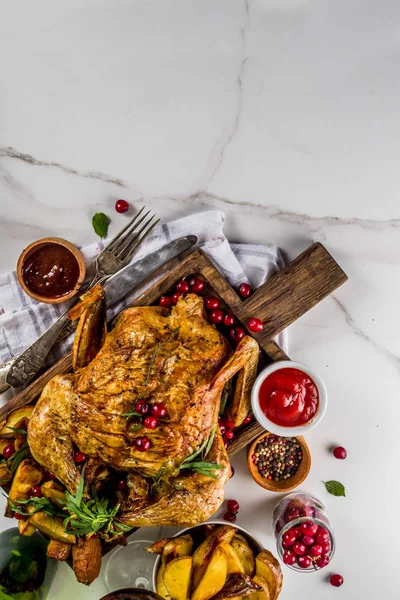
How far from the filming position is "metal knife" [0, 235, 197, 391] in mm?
2504

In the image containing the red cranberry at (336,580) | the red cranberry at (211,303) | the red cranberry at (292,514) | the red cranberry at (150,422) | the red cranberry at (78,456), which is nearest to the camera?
the red cranberry at (150,422)

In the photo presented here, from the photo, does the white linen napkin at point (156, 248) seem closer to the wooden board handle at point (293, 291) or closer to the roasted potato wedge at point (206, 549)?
the wooden board handle at point (293, 291)

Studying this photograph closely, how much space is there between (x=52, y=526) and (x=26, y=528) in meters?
0.14

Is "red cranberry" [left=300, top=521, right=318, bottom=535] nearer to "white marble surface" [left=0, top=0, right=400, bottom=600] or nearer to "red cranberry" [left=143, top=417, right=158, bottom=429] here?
"white marble surface" [left=0, top=0, right=400, bottom=600]

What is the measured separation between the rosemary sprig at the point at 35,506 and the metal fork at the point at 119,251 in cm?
81

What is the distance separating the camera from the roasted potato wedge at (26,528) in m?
2.45

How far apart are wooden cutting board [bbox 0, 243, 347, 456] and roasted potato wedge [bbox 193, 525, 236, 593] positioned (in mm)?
371

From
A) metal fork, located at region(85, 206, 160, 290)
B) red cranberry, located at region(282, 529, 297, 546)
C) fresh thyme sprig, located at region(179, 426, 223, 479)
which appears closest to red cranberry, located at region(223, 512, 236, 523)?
red cranberry, located at region(282, 529, 297, 546)

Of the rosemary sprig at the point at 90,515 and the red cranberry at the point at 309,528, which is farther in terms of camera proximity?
the red cranberry at the point at 309,528

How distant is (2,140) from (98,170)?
0.42 metres

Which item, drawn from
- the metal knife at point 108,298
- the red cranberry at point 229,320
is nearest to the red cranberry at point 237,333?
the red cranberry at point 229,320

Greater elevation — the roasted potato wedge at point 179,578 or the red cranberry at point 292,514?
the roasted potato wedge at point 179,578

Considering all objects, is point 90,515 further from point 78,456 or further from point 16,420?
point 16,420

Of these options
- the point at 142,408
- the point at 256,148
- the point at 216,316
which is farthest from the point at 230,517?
the point at 256,148
